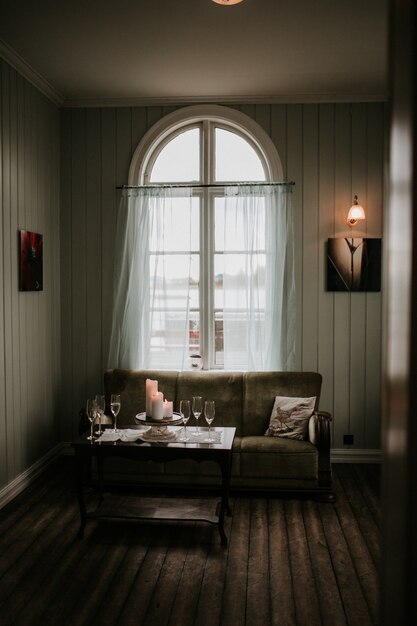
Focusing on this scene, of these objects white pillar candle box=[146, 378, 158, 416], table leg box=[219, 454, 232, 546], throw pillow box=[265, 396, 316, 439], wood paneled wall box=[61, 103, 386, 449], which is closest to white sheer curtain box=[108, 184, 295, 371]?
wood paneled wall box=[61, 103, 386, 449]

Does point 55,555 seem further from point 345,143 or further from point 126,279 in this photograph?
point 345,143

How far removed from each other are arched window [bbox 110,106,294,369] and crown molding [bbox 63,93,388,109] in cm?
8

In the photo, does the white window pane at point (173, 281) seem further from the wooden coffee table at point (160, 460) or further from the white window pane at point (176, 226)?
the wooden coffee table at point (160, 460)

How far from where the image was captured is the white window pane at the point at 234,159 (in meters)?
5.14

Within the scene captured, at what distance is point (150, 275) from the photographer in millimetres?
5105

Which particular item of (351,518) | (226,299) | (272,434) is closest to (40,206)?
(226,299)

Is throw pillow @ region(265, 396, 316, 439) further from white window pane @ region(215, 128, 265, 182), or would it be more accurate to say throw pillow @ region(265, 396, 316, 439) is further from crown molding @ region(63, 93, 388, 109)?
crown molding @ region(63, 93, 388, 109)

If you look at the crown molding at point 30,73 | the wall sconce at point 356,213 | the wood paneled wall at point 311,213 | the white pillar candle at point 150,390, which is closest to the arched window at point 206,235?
the wood paneled wall at point 311,213

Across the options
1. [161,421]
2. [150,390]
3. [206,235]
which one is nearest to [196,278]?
[206,235]

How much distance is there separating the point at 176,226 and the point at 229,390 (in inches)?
59.6

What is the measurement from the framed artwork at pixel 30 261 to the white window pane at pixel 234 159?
5.59 feet

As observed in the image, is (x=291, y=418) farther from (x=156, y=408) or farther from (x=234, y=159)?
(x=234, y=159)

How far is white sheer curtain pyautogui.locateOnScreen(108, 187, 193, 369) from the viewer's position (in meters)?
5.04

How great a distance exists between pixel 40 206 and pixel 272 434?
2613 millimetres
